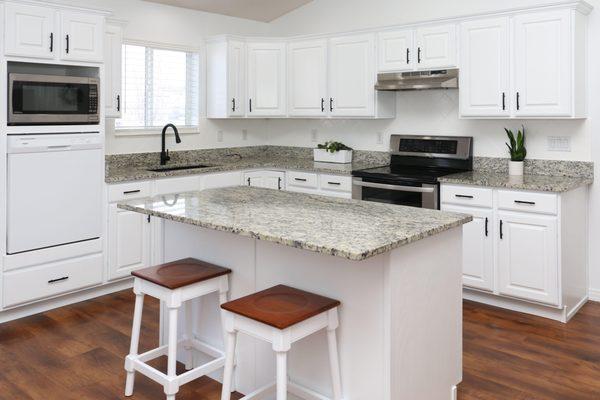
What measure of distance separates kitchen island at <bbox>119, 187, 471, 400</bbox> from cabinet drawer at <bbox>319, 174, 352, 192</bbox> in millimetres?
1920

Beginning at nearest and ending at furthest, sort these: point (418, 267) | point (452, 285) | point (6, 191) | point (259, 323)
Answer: point (259, 323)
point (418, 267)
point (452, 285)
point (6, 191)

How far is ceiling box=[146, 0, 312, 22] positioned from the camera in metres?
5.25

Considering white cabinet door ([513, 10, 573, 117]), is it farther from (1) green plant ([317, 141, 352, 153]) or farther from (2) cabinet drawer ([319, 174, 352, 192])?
(1) green plant ([317, 141, 352, 153])

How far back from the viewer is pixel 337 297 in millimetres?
2285

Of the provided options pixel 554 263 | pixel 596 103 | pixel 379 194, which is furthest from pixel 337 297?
pixel 596 103

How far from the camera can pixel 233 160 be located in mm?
5832

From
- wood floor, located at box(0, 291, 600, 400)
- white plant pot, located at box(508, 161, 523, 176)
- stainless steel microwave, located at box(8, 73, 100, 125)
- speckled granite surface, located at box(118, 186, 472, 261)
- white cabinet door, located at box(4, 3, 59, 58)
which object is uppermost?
white cabinet door, located at box(4, 3, 59, 58)

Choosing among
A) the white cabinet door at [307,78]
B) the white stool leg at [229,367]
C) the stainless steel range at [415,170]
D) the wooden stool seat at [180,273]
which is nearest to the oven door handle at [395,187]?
the stainless steel range at [415,170]

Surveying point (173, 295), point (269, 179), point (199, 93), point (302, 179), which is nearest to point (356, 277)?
point (173, 295)

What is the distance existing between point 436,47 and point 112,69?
2630 mm

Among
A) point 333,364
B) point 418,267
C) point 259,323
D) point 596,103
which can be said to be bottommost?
point 333,364

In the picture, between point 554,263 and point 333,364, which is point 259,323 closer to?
point 333,364

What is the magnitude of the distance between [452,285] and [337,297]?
60 centimetres

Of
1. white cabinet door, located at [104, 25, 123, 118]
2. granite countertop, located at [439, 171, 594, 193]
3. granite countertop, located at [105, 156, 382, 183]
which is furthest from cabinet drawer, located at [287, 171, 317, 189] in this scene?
white cabinet door, located at [104, 25, 123, 118]
